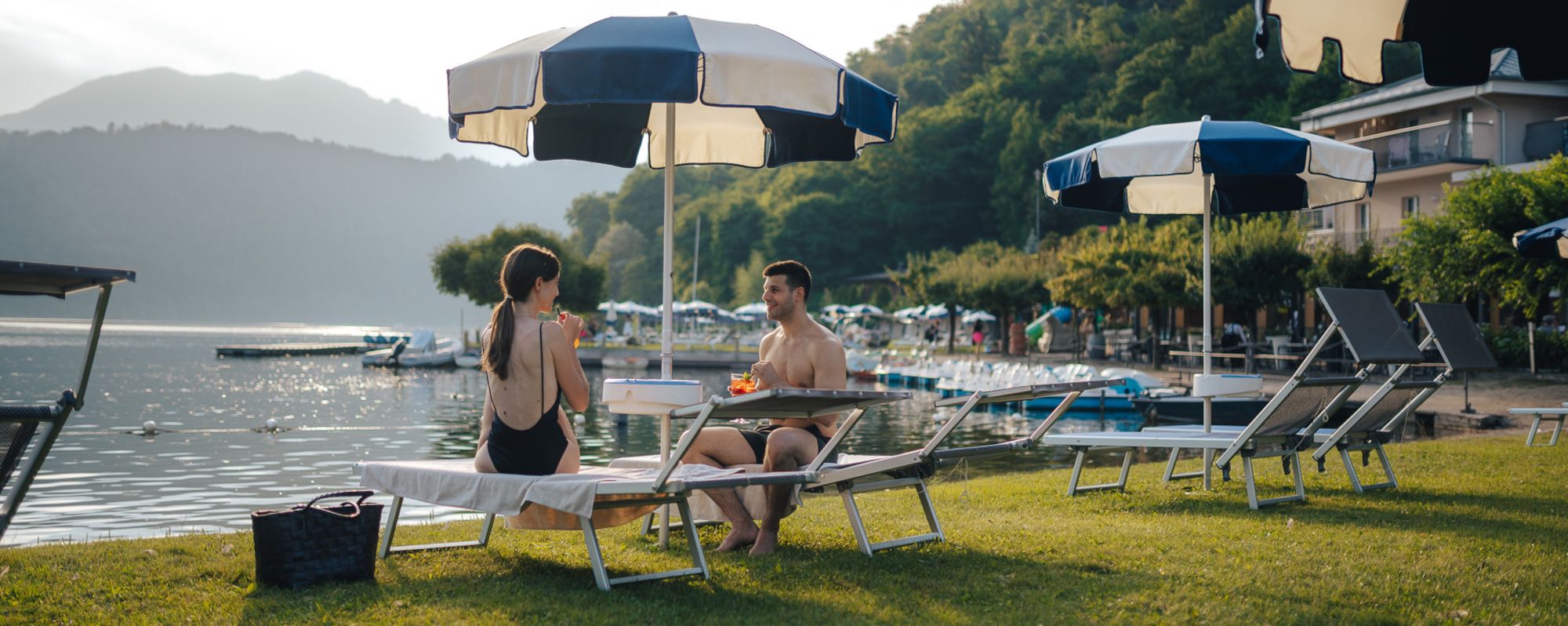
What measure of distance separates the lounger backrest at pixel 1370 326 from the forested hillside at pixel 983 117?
46.9 m

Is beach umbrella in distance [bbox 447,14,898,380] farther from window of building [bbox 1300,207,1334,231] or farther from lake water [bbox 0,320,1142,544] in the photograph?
window of building [bbox 1300,207,1334,231]

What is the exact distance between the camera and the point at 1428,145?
31.2 m

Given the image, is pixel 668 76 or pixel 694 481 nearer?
pixel 694 481

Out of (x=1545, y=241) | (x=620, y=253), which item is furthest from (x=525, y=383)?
(x=620, y=253)

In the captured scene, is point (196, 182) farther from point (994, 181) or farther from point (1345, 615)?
point (1345, 615)

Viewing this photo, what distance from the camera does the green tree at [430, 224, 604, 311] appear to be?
5619 centimetres

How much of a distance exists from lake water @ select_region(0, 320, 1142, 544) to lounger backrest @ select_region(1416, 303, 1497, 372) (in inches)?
263

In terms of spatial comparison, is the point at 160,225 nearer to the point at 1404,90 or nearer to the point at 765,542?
the point at 1404,90

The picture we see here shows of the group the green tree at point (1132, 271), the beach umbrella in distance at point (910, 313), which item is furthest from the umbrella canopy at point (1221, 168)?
the beach umbrella in distance at point (910, 313)

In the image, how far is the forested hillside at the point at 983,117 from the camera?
182ft

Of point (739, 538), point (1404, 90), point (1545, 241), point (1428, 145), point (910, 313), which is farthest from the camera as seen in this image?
point (910, 313)

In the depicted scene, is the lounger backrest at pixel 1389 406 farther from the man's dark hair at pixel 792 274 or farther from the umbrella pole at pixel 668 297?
the umbrella pole at pixel 668 297

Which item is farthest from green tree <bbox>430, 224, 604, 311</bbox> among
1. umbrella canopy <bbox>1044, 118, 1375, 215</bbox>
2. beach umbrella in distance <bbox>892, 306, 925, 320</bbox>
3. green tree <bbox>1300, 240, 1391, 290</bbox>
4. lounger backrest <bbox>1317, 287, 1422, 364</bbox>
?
lounger backrest <bbox>1317, 287, 1422, 364</bbox>

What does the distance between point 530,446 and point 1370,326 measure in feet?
17.4
